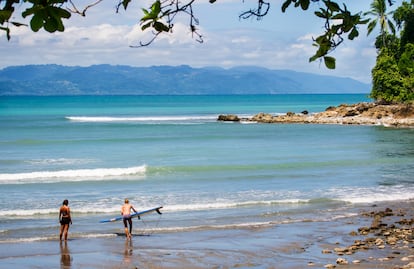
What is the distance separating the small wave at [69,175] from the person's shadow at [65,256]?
12077 mm

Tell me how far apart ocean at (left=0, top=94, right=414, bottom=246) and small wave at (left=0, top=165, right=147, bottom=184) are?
0.14ft

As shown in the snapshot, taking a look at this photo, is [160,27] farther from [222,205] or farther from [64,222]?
[222,205]

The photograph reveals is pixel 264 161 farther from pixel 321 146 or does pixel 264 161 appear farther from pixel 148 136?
pixel 148 136

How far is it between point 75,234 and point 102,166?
602 inches

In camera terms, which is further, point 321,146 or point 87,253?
point 321,146

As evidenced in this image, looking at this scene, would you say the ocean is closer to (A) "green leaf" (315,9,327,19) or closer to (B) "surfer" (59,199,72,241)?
(B) "surfer" (59,199,72,241)

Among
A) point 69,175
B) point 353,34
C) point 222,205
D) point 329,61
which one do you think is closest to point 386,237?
point 222,205

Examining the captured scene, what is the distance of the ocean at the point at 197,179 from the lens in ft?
62.0

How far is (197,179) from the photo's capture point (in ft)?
88.2

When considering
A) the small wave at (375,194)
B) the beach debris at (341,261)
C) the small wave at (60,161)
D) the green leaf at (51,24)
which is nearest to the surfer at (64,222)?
the beach debris at (341,261)

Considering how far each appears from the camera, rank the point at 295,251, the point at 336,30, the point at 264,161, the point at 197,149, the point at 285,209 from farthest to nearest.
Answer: the point at 197,149, the point at 264,161, the point at 285,209, the point at 295,251, the point at 336,30

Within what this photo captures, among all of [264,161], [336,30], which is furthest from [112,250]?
[264,161]

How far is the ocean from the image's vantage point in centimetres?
1889

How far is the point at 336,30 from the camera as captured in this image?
375 centimetres
